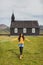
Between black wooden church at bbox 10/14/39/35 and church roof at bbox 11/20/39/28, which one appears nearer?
black wooden church at bbox 10/14/39/35

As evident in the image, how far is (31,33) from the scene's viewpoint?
65.1 metres

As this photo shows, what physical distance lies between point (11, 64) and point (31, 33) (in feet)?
146

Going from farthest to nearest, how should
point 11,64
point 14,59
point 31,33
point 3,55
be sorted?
point 31,33
point 3,55
point 14,59
point 11,64

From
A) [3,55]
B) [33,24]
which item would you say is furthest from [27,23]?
[3,55]

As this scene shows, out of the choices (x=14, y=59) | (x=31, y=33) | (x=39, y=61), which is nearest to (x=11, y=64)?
(x=14, y=59)

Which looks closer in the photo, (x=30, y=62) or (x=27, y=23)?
(x=30, y=62)

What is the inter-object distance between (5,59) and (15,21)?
45887 millimetres

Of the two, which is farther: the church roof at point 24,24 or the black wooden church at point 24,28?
the church roof at point 24,24

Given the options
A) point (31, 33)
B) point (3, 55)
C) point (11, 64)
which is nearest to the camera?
point (11, 64)

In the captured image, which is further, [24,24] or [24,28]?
[24,24]

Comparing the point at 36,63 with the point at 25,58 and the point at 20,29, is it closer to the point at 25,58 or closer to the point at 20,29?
the point at 25,58

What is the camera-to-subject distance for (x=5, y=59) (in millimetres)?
22453

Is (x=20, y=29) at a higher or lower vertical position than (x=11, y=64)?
lower

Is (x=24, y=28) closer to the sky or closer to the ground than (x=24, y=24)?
closer to the ground
